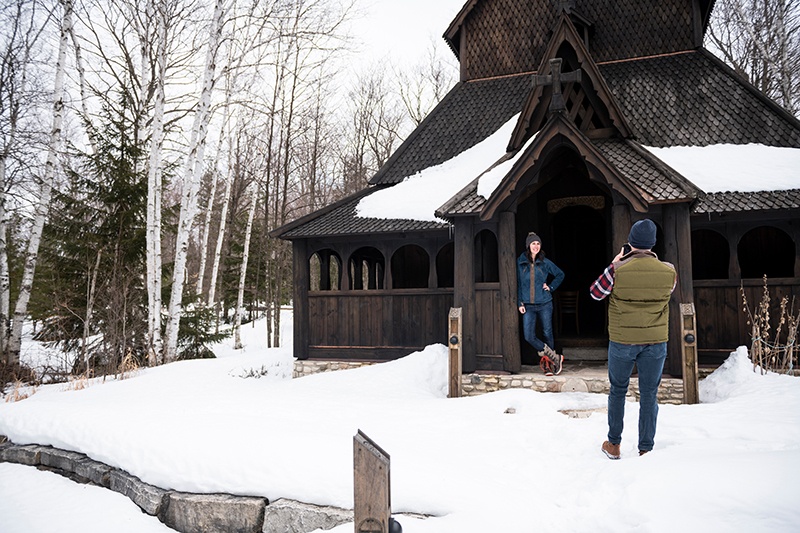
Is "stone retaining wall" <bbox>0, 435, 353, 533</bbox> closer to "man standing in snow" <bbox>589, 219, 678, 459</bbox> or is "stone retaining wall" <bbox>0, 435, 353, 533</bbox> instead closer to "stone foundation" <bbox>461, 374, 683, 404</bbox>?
"man standing in snow" <bbox>589, 219, 678, 459</bbox>

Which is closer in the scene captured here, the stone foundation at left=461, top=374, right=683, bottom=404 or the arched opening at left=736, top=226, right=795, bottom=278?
the stone foundation at left=461, top=374, right=683, bottom=404

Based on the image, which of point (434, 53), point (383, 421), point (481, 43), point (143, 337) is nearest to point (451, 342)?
point (383, 421)

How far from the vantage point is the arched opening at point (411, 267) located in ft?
36.6

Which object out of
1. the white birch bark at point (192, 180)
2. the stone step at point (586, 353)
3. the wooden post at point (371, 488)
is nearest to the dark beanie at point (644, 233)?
the wooden post at point (371, 488)

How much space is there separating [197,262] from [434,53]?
2218 cm

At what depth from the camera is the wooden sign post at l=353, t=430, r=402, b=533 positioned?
8.59 ft

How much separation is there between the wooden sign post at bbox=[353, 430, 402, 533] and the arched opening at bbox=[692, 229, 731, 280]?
877 cm

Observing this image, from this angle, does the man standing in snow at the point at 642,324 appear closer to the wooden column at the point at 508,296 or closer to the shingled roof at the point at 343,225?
the wooden column at the point at 508,296

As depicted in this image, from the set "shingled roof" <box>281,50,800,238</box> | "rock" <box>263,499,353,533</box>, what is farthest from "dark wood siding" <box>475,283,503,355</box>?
"rock" <box>263,499,353,533</box>

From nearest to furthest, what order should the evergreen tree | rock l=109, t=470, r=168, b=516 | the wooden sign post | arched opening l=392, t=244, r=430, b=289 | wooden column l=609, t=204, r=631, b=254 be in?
1. the wooden sign post
2. rock l=109, t=470, r=168, b=516
3. wooden column l=609, t=204, r=631, b=254
4. arched opening l=392, t=244, r=430, b=289
5. the evergreen tree

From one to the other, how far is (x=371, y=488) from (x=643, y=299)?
2904 mm

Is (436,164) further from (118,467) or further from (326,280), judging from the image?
(118,467)

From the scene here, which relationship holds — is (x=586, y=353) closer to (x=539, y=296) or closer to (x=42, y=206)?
(x=539, y=296)

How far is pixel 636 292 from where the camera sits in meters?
4.28
